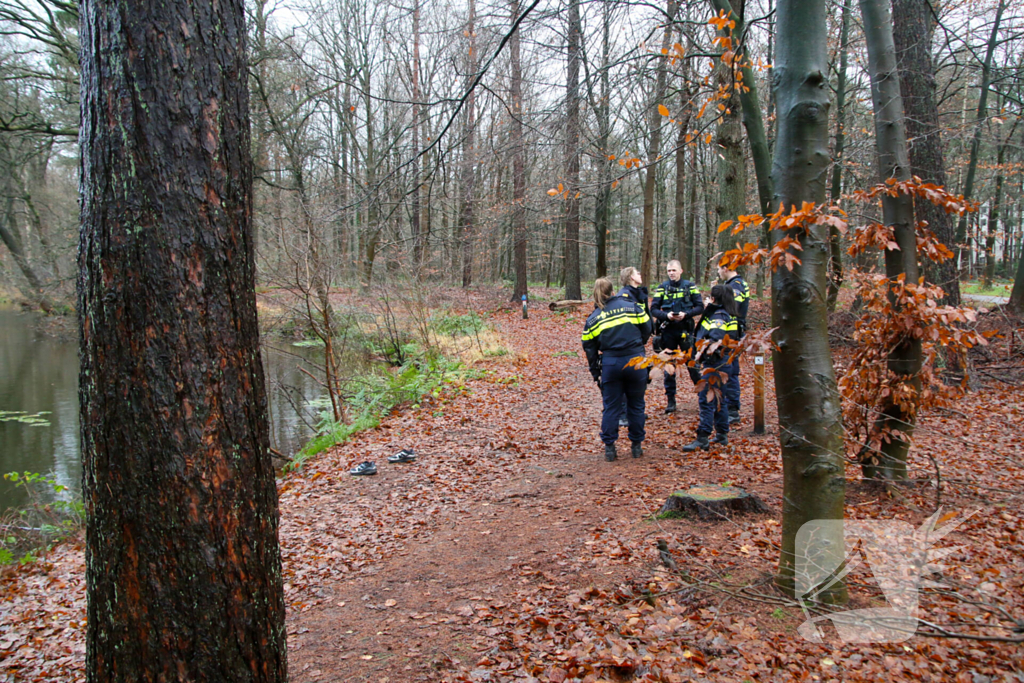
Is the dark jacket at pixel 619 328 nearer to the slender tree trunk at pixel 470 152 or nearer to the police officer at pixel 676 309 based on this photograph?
the police officer at pixel 676 309

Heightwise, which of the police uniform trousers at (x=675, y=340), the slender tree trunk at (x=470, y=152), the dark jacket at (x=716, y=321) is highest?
the slender tree trunk at (x=470, y=152)

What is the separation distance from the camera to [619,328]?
651 centimetres

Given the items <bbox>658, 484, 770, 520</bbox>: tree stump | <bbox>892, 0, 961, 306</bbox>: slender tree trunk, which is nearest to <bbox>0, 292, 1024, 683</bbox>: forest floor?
<bbox>658, 484, 770, 520</bbox>: tree stump

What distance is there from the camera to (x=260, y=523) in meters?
2.25

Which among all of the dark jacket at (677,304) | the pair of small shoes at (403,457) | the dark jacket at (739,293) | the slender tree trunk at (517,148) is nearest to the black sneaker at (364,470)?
the pair of small shoes at (403,457)

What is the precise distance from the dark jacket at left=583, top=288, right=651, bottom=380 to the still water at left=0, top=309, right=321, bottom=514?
5349 millimetres

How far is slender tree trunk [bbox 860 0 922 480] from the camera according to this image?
4.55 metres

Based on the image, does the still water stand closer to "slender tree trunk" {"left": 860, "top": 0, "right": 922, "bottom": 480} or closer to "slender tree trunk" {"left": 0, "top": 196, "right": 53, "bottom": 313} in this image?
"slender tree trunk" {"left": 0, "top": 196, "right": 53, "bottom": 313}

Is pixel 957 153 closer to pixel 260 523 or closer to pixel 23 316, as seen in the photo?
pixel 260 523

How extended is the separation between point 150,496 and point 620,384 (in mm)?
5190

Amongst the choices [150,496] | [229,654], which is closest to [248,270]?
[150,496]

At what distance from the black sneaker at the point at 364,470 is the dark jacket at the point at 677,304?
415 centimetres

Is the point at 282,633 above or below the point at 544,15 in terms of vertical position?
below

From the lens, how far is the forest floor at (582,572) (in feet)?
9.85
